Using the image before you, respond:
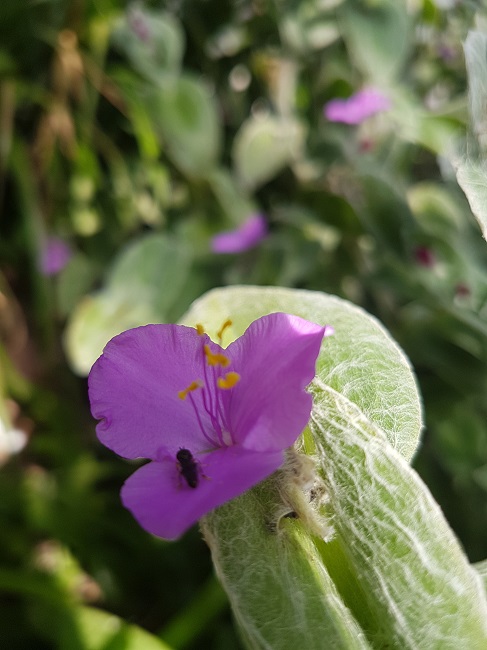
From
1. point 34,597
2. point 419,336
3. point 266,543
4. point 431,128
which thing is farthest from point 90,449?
point 266,543

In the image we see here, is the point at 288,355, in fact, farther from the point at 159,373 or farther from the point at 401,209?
the point at 401,209

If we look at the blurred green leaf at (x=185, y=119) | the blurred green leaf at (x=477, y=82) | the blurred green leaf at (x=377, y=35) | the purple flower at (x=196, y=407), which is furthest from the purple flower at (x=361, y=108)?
the purple flower at (x=196, y=407)

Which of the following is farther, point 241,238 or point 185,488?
point 241,238

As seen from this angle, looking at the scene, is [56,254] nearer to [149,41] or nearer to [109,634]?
[149,41]

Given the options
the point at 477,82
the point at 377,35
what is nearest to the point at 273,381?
the point at 477,82

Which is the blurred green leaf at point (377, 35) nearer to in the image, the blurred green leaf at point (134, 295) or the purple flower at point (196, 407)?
the blurred green leaf at point (134, 295)

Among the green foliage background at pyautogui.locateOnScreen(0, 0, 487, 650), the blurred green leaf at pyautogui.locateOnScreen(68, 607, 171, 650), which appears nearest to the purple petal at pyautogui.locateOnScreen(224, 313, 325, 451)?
the green foliage background at pyautogui.locateOnScreen(0, 0, 487, 650)

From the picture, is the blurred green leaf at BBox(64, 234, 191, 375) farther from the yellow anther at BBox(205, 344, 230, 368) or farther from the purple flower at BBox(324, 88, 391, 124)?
the yellow anther at BBox(205, 344, 230, 368)
